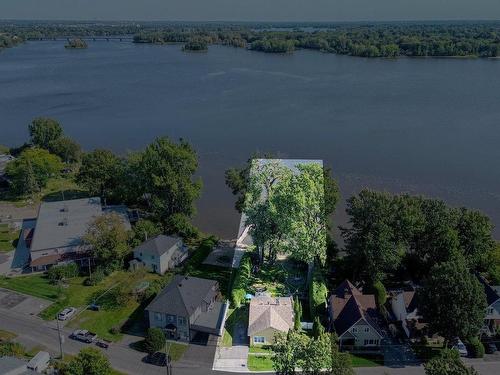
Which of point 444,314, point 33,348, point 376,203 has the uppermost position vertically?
point 376,203

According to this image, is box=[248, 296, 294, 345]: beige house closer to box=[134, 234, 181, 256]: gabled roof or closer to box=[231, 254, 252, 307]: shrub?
box=[231, 254, 252, 307]: shrub

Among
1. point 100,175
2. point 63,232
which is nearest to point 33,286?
point 63,232

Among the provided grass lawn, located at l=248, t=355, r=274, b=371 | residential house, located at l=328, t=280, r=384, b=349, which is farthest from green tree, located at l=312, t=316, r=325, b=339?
grass lawn, located at l=248, t=355, r=274, b=371

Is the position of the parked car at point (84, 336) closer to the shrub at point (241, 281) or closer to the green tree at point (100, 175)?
the shrub at point (241, 281)

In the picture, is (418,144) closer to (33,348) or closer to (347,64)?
(33,348)

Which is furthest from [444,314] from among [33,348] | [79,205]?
[79,205]

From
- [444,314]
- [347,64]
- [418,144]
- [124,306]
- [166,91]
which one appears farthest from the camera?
[347,64]
